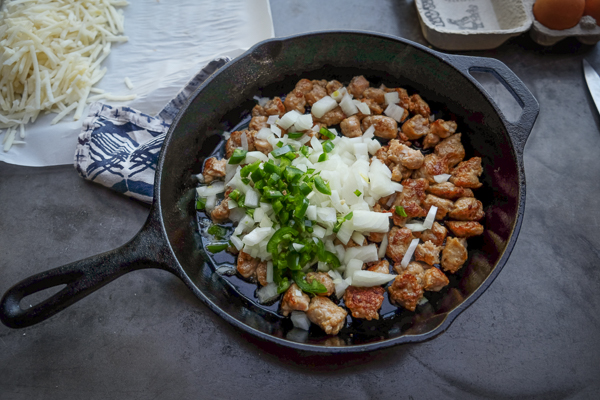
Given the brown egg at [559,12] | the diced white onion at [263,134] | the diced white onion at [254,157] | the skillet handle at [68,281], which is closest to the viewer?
the skillet handle at [68,281]

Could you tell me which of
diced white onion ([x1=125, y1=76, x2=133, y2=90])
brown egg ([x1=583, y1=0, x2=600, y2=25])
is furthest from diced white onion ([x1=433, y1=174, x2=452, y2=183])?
diced white onion ([x1=125, y1=76, x2=133, y2=90])

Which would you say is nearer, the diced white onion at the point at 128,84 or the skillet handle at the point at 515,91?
the skillet handle at the point at 515,91

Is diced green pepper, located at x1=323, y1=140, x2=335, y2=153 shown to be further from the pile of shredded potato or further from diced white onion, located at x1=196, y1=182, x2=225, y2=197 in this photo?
the pile of shredded potato

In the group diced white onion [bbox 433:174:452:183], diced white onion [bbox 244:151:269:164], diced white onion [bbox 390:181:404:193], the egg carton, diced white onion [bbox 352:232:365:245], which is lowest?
Result: diced white onion [bbox 352:232:365:245]

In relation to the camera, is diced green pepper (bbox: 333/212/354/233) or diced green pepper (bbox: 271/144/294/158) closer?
diced green pepper (bbox: 333/212/354/233)

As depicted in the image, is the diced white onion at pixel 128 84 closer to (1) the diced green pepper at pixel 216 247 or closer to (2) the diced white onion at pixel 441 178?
(1) the diced green pepper at pixel 216 247

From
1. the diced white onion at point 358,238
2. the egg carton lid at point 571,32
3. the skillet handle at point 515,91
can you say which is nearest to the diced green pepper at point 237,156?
the diced white onion at point 358,238

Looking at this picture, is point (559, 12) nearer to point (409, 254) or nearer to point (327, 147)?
point (327, 147)

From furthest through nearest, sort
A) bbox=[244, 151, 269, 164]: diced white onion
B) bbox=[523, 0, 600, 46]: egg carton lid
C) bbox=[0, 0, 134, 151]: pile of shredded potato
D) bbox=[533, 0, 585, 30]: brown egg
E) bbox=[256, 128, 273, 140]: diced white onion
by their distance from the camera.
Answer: bbox=[523, 0, 600, 46]: egg carton lid → bbox=[533, 0, 585, 30]: brown egg → bbox=[0, 0, 134, 151]: pile of shredded potato → bbox=[256, 128, 273, 140]: diced white onion → bbox=[244, 151, 269, 164]: diced white onion
